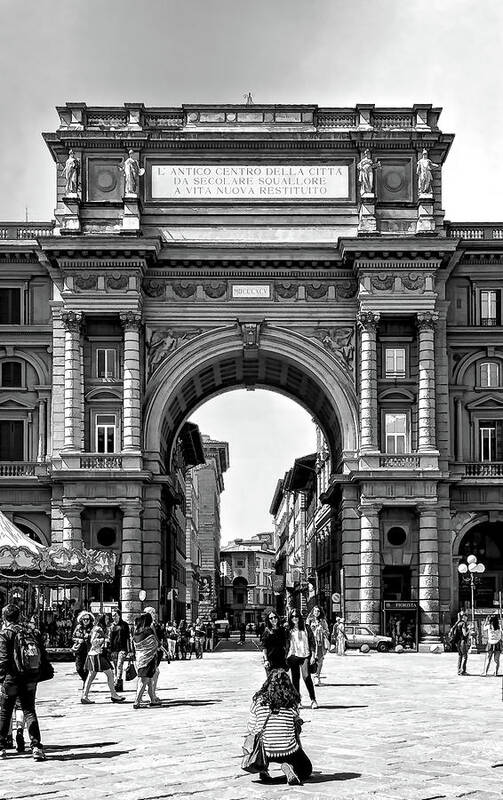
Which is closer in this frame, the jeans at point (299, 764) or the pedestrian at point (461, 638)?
the jeans at point (299, 764)

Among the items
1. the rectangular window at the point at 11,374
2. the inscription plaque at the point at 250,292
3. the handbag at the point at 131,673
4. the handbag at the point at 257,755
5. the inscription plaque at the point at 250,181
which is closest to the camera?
the handbag at the point at 257,755

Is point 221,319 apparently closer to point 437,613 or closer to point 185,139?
point 185,139

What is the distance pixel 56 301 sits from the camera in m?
59.2

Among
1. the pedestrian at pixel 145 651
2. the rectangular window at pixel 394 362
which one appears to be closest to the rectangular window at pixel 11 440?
the rectangular window at pixel 394 362

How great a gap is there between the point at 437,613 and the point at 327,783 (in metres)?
41.7

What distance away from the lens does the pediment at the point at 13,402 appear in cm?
6022

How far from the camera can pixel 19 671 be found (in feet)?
60.0

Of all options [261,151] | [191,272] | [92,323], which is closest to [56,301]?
[92,323]

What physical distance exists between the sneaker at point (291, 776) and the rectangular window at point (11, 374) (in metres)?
46.3

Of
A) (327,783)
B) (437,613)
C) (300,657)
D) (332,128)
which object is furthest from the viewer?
(332,128)

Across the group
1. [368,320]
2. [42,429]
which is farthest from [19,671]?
[42,429]

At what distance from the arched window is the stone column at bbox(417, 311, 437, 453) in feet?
61.5

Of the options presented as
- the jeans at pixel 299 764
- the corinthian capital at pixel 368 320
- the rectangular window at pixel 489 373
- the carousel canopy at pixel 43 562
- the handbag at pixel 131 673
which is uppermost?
the corinthian capital at pixel 368 320

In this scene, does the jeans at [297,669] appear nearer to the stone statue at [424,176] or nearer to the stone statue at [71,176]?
the stone statue at [424,176]
